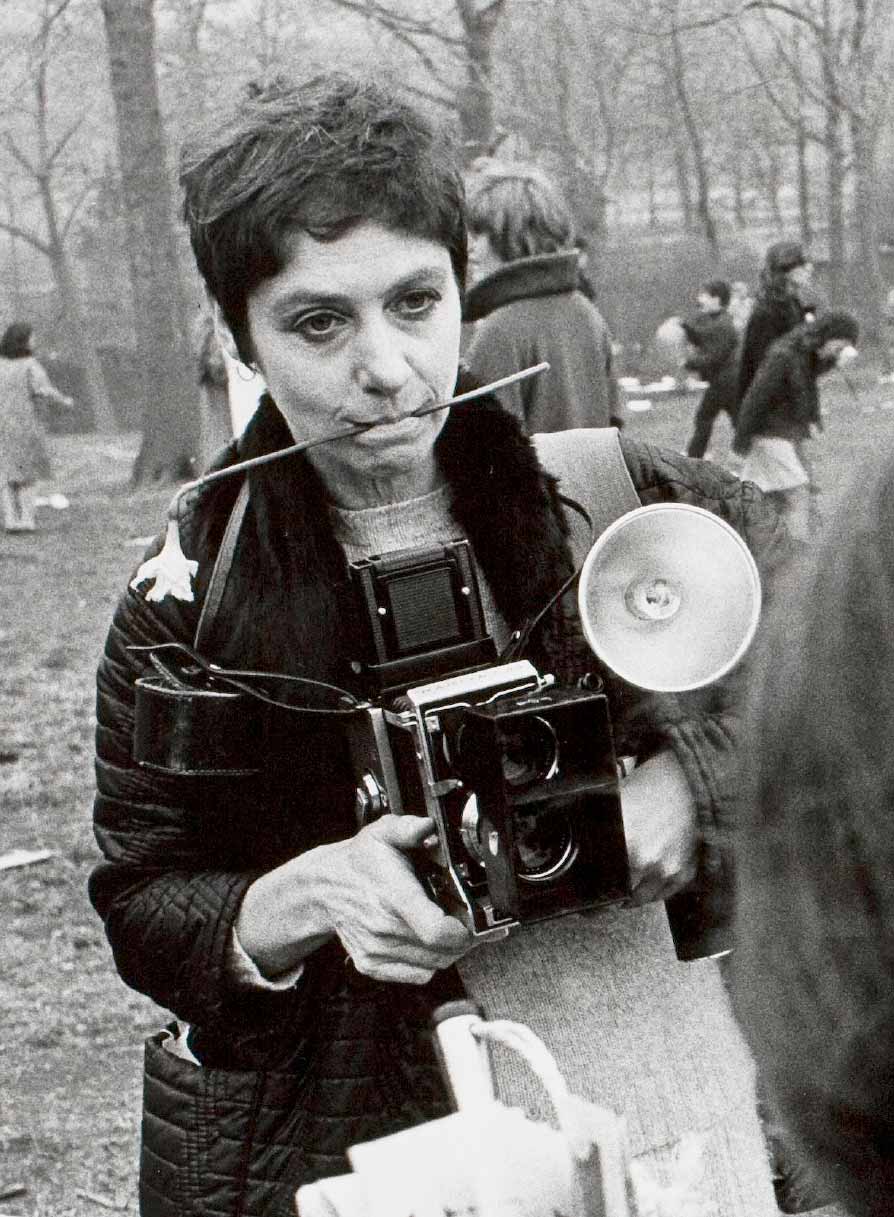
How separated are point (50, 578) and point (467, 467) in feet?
37.7

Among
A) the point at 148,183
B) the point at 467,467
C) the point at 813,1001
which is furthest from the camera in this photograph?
the point at 148,183

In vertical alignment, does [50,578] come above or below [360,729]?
below

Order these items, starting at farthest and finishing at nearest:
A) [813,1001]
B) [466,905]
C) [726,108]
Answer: [726,108], [466,905], [813,1001]

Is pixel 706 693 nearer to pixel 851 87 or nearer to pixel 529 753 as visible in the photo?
pixel 529 753

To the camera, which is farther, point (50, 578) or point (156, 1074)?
point (50, 578)

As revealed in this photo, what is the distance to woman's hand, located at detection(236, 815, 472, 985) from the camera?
5.65 ft

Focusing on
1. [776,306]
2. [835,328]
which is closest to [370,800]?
[835,328]

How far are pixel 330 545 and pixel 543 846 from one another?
427mm

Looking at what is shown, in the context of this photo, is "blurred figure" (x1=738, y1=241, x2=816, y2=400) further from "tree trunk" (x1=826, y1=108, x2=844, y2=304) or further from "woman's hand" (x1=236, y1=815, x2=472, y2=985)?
"tree trunk" (x1=826, y1=108, x2=844, y2=304)

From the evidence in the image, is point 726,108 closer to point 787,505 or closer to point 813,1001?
point 787,505

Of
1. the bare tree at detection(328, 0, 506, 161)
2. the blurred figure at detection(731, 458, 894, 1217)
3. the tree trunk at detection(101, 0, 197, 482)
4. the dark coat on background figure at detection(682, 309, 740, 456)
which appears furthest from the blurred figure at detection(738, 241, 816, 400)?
the blurred figure at detection(731, 458, 894, 1217)

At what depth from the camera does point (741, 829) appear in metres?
0.87

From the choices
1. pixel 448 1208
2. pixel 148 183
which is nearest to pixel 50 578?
pixel 148 183

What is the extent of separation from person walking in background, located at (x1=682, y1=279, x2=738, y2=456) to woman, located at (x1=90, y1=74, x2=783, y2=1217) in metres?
11.9
